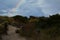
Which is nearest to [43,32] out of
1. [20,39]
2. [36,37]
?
[36,37]

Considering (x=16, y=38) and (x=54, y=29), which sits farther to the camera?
(x=16, y=38)

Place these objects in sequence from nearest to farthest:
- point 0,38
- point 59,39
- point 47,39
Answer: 1. point 59,39
2. point 47,39
3. point 0,38

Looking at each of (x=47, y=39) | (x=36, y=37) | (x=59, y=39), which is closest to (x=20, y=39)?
(x=36, y=37)

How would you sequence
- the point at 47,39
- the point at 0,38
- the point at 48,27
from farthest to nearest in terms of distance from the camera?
1. the point at 48,27
2. the point at 0,38
3. the point at 47,39

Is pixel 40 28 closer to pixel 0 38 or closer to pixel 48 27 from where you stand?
pixel 48 27

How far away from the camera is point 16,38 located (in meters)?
23.3

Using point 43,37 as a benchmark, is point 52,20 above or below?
above

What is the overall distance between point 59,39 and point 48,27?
4.31 metres

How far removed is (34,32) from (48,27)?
5.12ft

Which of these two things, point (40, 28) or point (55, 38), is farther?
point (40, 28)

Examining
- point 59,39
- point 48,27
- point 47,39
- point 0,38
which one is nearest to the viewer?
point 59,39

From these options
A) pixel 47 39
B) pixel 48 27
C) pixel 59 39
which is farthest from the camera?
pixel 48 27

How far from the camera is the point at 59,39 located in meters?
18.2

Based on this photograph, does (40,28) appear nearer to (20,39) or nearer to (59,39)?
(20,39)
